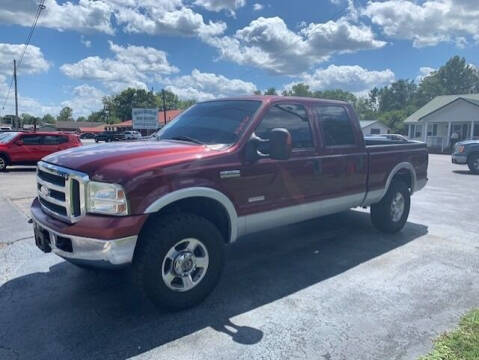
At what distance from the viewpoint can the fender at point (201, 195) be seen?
3.16 meters

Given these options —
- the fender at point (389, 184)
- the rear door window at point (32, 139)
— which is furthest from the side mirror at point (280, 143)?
the rear door window at point (32, 139)

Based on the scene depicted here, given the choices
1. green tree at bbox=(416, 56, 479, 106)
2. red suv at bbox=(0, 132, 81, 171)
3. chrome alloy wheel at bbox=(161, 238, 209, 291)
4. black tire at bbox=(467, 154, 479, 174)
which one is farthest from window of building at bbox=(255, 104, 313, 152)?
green tree at bbox=(416, 56, 479, 106)

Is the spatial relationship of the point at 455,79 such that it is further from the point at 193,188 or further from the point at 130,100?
the point at 193,188

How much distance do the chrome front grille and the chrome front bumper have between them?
20cm

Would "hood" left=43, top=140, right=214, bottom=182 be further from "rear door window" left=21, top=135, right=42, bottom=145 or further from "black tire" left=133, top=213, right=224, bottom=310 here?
"rear door window" left=21, top=135, right=42, bottom=145

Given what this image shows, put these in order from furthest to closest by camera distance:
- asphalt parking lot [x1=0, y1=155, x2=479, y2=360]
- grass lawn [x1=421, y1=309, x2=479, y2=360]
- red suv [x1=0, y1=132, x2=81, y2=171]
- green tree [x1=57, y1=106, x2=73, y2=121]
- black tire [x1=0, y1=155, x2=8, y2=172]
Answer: green tree [x1=57, y1=106, x2=73, y2=121] < red suv [x1=0, y1=132, x2=81, y2=171] < black tire [x1=0, y1=155, x2=8, y2=172] < asphalt parking lot [x1=0, y1=155, x2=479, y2=360] < grass lawn [x1=421, y1=309, x2=479, y2=360]

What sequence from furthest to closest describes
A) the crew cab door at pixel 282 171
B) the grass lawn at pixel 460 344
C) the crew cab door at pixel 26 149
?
the crew cab door at pixel 26 149 < the crew cab door at pixel 282 171 < the grass lawn at pixel 460 344

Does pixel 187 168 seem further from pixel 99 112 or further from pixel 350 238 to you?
pixel 99 112

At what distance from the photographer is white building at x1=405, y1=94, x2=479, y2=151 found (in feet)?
106

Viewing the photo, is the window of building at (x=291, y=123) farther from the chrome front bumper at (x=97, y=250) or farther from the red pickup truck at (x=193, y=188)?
the chrome front bumper at (x=97, y=250)

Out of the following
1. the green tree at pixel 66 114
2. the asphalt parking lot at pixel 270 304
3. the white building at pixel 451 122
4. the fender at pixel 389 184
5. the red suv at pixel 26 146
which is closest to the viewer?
the asphalt parking lot at pixel 270 304

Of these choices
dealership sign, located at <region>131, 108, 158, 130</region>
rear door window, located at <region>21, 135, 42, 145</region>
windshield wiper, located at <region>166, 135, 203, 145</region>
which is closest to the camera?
windshield wiper, located at <region>166, 135, 203, 145</region>

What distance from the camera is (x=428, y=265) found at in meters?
4.71

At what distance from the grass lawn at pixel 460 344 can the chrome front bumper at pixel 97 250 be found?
7.79ft
